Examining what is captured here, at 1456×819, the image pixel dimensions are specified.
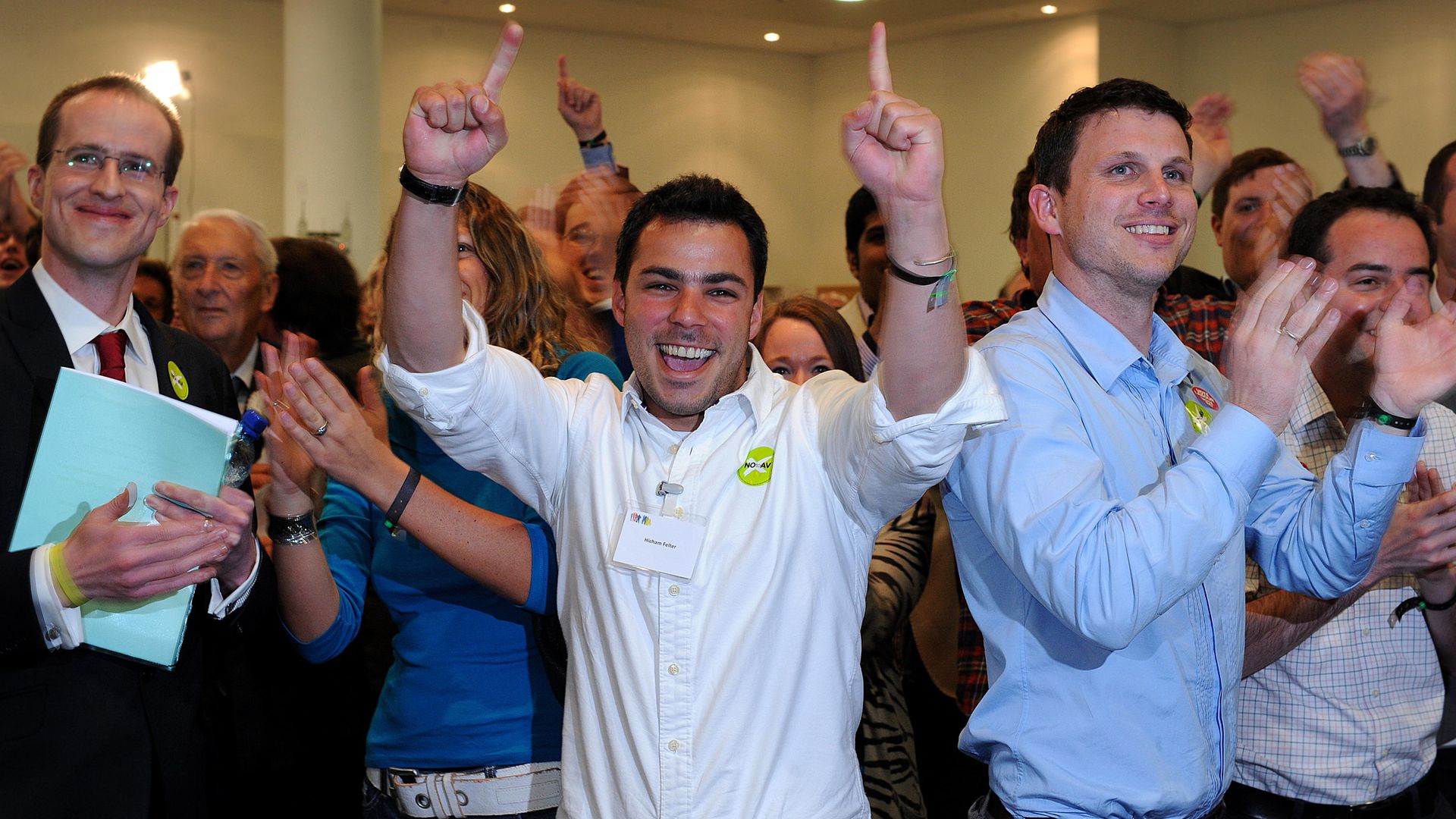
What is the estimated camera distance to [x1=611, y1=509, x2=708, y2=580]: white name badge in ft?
5.37

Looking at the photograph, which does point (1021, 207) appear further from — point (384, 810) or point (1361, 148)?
point (384, 810)

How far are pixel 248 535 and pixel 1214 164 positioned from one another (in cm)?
275

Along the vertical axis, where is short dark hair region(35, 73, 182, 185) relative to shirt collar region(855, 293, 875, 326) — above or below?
above

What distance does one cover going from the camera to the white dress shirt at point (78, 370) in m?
1.70

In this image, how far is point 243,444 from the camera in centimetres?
186

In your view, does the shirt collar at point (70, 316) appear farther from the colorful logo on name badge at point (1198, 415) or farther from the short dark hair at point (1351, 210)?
the short dark hair at point (1351, 210)

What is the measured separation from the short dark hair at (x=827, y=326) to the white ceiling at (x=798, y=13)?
7.31m

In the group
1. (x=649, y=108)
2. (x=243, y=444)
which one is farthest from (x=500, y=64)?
(x=649, y=108)

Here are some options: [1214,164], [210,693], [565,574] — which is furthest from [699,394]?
[1214,164]

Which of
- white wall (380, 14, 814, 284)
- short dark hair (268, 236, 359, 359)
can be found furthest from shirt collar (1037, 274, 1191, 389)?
white wall (380, 14, 814, 284)

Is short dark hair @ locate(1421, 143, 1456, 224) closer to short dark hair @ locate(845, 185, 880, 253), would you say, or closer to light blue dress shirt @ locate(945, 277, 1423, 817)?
short dark hair @ locate(845, 185, 880, 253)

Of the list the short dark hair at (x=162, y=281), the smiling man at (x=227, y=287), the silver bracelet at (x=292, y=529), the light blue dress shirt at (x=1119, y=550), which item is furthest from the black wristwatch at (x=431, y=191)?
the short dark hair at (x=162, y=281)

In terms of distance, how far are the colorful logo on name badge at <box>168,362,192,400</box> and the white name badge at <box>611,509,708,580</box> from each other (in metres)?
0.88

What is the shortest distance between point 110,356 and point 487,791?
0.93 m
